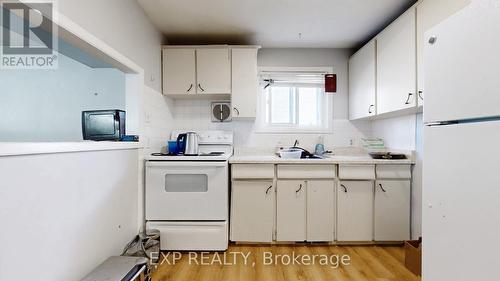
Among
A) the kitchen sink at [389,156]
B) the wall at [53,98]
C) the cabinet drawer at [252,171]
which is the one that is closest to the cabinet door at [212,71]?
the wall at [53,98]

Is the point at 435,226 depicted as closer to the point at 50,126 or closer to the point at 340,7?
the point at 340,7

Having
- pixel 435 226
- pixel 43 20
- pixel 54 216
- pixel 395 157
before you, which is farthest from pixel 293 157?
pixel 43 20

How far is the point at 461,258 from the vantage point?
0.91m

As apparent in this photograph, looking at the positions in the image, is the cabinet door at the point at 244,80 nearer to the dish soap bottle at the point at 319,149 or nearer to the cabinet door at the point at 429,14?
the dish soap bottle at the point at 319,149

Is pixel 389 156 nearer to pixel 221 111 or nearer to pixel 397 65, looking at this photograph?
pixel 397 65

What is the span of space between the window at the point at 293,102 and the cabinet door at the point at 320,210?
36.3 inches

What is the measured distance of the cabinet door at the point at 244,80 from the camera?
282cm

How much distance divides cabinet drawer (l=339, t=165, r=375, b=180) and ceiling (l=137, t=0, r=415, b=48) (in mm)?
1448

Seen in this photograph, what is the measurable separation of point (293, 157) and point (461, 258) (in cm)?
185

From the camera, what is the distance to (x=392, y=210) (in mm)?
2457

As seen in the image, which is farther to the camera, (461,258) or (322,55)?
(322,55)

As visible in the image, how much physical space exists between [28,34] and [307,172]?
93.7 inches

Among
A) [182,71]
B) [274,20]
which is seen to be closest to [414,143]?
[274,20]

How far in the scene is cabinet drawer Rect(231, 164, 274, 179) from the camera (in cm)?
247
